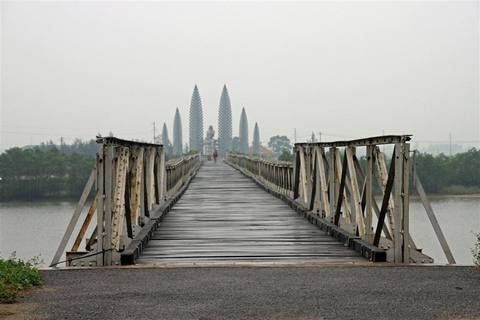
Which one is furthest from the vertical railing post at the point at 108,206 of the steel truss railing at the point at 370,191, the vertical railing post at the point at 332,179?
the vertical railing post at the point at 332,179

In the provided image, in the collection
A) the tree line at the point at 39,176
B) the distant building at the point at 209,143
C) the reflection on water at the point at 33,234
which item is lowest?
the reflection on water at the point at 33,234

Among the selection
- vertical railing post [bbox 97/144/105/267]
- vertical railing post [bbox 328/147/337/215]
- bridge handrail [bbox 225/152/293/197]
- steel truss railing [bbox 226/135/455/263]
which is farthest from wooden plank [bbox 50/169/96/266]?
bridge handrail [bbox 225/152/293/197]

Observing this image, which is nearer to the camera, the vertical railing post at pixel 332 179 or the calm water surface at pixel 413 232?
the vertical railing post at pixel 332 179

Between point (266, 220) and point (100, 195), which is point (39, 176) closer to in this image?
point (266, 220)

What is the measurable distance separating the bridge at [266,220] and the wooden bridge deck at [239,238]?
15mm

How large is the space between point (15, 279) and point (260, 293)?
2.50m

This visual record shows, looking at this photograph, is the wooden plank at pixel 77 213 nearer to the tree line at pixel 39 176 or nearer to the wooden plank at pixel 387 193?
the wooden plank at pixel 387 193

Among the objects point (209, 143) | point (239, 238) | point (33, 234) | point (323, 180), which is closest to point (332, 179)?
point (323, 180)

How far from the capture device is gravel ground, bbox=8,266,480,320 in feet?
17.7

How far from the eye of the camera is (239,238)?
1034 centimetres

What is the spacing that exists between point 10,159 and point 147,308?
134723 millimetres

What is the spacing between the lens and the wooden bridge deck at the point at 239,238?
8570 millimetres

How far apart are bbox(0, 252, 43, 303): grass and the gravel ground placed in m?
0.14

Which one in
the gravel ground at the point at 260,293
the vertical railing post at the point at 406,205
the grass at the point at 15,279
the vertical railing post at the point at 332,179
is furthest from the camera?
the vertical railing post at the point at 332,179
